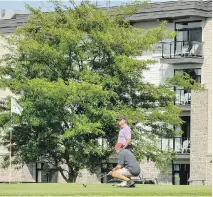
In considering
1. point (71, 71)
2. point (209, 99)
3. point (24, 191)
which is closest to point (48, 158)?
point (71, 71)

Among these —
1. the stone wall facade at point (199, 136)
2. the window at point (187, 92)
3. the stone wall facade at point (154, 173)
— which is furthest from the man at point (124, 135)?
the stone wall facade at point (154, 173)

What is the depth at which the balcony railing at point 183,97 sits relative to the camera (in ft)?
209

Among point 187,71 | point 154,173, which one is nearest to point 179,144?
point 154,173

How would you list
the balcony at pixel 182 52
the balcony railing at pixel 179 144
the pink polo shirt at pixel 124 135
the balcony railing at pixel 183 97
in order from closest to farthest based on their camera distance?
the pink polo shirt at pixel 124 135 < the balcony at pixel 182 52 < the balcony railing at pixel 183 97 < the balcony railing at pixel 179 144

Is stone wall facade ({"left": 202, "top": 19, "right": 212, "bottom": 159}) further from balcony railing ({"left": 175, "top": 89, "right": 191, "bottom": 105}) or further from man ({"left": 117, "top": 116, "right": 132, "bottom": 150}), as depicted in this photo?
man ({"left": 117, "top": 116, "right": 132, "bottom": 150})

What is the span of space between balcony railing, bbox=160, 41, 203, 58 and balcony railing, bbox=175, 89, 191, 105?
78.8 inches

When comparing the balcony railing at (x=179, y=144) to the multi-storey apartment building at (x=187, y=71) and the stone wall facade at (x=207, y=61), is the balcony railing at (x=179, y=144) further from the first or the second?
the stone wall facade at (x=207, y=61)

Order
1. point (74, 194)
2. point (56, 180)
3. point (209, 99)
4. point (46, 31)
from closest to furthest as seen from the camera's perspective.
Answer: point (74, 194)
point (46, 31)
point (209, 99)
point (56, 180)

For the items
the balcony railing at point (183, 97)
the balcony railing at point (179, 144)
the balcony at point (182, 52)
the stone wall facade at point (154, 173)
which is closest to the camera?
the balcony at point (182, 52)

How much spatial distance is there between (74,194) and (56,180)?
135 ft

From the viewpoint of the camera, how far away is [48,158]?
2212 inches

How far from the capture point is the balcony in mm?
63375

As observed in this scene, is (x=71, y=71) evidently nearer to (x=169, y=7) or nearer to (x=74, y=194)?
(x=169, y=7)

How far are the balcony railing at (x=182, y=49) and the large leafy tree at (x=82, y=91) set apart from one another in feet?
27.6
